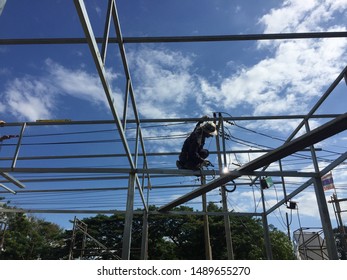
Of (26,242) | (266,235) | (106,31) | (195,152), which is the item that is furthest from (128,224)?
(26,242)

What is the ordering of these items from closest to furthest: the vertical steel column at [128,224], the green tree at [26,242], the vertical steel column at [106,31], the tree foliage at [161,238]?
the vertical steel column at [106,31]
the vertical steel column at [128,224]
the tree foliage at [161,238]
the green tree at [26,242]

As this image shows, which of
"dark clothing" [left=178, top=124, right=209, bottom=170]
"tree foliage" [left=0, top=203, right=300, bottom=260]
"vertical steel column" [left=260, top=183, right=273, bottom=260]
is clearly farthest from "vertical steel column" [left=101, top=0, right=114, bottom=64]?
"tree foliage" [left=0, top=203, right=300, bottom=260]

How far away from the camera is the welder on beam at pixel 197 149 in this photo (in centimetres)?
486

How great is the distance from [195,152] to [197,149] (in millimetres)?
86

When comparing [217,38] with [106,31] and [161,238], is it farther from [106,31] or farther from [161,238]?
[161,238]

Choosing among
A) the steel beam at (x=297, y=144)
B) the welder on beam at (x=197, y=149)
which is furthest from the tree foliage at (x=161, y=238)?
the steel beam at (x=297, y=144)

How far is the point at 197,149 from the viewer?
A: 494 cm

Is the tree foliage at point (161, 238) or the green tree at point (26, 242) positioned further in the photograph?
the green tree at point (26, 242)

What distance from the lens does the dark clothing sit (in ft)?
16.0

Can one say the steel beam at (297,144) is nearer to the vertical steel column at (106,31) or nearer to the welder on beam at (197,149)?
the welder on beam at (197,149)

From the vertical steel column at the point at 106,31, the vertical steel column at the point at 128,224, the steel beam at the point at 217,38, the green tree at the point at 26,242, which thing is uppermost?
the green tree at the point at 26,242

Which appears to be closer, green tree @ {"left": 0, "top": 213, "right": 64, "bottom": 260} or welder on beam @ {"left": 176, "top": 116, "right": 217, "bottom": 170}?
welder on beam @ {"left": 176, "top": 116, "right": 217, "bottom": 170}

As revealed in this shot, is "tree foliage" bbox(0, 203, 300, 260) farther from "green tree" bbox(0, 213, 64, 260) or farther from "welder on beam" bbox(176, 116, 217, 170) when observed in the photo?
"welder on beam" bbox(176, 116, 217, 170)
